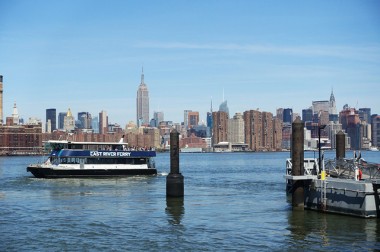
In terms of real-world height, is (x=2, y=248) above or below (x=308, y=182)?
below

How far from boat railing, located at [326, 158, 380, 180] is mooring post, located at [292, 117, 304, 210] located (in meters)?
2.80

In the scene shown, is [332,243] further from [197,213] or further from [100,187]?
[100,187]

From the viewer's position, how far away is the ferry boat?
243 ft

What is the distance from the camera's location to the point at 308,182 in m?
37.3

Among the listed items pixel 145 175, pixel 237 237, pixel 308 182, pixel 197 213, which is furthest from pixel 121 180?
pixel 237 237

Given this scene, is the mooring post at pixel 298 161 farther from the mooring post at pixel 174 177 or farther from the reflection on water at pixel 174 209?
the mooring post at pixel 174 177

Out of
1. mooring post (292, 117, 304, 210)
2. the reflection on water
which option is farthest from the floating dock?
the reflection on water

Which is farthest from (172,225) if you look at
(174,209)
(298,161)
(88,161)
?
(88,161)

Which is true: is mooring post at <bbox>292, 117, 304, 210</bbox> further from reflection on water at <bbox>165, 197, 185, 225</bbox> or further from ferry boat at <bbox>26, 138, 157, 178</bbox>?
ferry boat at <bbox>26, 138, 157, 178</bbox>

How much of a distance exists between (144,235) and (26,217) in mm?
10743

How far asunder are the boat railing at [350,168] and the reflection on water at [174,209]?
33.3ft

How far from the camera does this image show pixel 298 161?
36969mm

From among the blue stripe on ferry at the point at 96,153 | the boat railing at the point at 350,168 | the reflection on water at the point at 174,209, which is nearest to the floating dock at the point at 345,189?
the boat railing at the point at 350,168

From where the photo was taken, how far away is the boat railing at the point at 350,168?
35.0 m
